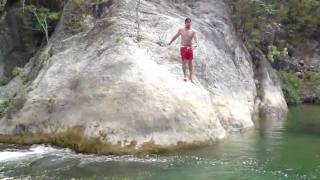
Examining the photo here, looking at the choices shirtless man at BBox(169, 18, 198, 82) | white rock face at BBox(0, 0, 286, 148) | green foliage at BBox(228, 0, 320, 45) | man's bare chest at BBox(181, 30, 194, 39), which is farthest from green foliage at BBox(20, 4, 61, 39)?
green foliage at BBox(228, 0, 320, 45)

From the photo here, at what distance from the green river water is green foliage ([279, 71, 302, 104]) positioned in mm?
10556

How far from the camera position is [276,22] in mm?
27141

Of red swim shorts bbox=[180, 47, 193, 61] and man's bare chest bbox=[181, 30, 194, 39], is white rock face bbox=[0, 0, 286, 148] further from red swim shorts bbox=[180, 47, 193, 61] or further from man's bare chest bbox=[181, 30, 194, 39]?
man's bare chest bbox=[181, 30, 194, 39]

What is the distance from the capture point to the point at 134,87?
14.1m

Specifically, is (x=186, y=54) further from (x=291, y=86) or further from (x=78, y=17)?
(x=291, y=86)

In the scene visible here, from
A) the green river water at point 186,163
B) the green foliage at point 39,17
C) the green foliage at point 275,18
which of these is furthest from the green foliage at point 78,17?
the green foliage at point 275,18

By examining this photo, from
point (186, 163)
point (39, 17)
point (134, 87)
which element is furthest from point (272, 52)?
Result: point (186, 163)

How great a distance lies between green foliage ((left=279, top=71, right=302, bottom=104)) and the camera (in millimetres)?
25734

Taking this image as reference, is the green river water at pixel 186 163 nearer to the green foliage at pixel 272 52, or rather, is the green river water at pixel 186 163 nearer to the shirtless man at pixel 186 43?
the shirtless man at pixel 186 43

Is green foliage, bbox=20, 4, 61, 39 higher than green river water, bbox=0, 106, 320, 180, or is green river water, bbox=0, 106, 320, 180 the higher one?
green foliage, bbox=20, 4, 61, 39

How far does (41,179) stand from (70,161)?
152 cm

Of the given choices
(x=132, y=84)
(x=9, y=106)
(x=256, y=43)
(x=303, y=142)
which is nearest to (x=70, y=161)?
(x=132, y=84)

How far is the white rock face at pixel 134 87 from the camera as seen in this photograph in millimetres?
13688

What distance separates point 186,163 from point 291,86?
51.3ft
